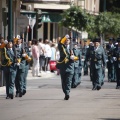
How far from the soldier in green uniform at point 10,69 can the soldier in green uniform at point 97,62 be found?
5152mm

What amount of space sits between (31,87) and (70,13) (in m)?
22.8

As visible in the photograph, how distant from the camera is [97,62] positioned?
2720cm

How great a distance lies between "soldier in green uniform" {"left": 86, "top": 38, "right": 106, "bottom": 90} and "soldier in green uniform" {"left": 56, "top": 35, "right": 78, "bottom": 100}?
15.8ft

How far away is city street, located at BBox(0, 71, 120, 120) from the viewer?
16.9 metres

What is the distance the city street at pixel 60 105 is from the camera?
1694 cm

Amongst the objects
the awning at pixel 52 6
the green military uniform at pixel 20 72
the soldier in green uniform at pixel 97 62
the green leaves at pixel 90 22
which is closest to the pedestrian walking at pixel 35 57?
the soldier in green uniform at pixel 97 62

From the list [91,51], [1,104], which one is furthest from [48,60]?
[1,104]

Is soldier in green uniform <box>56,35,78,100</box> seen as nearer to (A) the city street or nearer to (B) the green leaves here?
(A) the city street

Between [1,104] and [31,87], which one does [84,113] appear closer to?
[1,104]

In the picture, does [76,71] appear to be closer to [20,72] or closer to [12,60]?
[20,72]

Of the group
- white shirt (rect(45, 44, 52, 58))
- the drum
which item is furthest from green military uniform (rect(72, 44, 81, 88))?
the drum

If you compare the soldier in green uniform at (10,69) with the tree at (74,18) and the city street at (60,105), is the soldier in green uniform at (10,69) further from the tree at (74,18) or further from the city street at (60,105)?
the tree at (74,18)

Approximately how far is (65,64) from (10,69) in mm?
1671

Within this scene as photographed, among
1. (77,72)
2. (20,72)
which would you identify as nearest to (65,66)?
(20,72)
